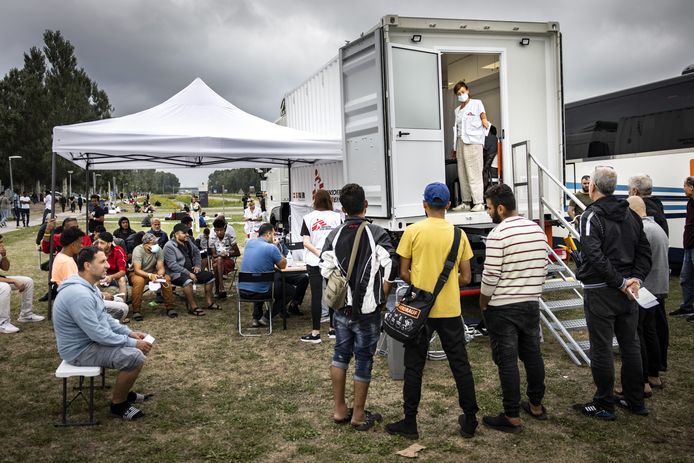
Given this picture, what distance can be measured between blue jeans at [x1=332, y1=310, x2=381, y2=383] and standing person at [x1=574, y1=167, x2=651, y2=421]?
1.45 m

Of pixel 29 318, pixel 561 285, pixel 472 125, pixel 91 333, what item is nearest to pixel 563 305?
pixel 561 285

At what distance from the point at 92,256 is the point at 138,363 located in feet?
2.71

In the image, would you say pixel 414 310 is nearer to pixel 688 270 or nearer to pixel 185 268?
pixel 688 270

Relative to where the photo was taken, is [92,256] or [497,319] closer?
[497,319]

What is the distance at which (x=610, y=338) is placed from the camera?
3.68 metres

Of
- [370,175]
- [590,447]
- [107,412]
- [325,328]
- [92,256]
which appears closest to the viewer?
[590,447]

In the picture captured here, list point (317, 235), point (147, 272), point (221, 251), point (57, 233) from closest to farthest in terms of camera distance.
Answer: point (317, 235) → point (147, 272) → point (57, 233) → point (221, 251)

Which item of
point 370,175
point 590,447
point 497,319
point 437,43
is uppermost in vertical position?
point 437,43

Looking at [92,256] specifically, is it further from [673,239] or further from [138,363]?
[673,239]

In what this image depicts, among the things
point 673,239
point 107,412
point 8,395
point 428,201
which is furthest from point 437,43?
point 673,239

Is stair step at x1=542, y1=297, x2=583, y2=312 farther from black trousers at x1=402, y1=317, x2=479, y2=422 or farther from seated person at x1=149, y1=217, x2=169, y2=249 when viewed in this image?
seated person at x1=149, y1=217, x2=169, y2=249

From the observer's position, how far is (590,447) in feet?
11.2

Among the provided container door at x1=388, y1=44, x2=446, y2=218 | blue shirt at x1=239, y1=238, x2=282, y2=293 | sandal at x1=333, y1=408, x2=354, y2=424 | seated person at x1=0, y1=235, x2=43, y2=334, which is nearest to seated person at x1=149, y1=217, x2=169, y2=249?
seated person at x1=0, y1=235, x2=43, y2=334

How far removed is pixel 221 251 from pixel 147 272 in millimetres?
1644
